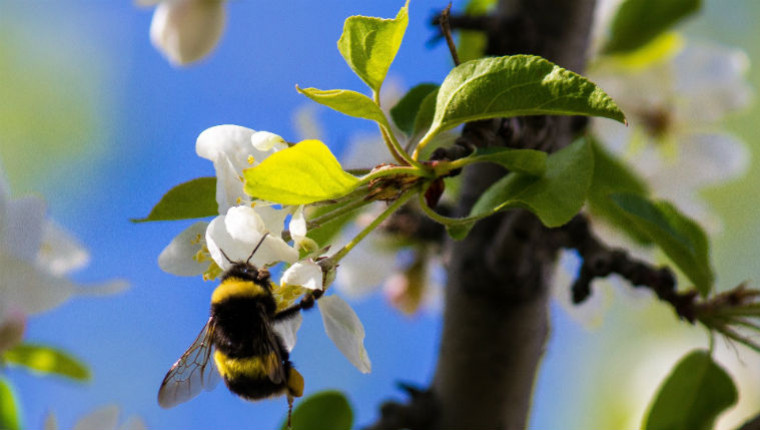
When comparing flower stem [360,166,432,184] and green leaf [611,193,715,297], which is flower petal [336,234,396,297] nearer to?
green leaf [611,193,715,297]

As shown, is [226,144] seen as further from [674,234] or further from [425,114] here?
[674,234]

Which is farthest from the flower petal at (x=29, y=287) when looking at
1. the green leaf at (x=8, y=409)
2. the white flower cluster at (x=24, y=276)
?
the green leaf at (x=8, y=409)

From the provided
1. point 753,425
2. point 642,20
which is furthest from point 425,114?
point 642,20

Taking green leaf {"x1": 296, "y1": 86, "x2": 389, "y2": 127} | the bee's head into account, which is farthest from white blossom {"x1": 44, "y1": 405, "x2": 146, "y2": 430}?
green leaf {"x1": 296, "y1": 86, "x2": 389, "y2": 127}

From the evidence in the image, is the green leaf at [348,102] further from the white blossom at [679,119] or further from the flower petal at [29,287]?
the white blossom at [679,119]

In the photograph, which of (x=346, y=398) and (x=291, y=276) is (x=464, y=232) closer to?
(x=291, y=276)

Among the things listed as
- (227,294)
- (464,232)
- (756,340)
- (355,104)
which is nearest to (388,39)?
(355,104)
